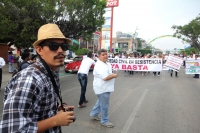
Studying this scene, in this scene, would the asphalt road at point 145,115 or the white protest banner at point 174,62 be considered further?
the white protest banner at point 174,62

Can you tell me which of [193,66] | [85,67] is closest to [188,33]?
[193,66]

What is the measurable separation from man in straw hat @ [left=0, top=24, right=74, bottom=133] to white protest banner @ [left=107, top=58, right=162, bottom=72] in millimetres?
11191

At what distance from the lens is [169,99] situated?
251 inches

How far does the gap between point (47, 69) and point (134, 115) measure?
3.83 meters

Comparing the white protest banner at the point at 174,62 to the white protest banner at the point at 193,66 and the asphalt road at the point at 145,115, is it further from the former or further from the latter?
the asphalt road at the point at 145,115

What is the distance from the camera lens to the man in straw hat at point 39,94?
3.48 feet

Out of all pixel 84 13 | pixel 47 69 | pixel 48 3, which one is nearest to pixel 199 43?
pixel 84 13

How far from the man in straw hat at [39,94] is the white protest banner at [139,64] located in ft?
36.7

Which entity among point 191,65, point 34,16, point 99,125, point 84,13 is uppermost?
point 84,13

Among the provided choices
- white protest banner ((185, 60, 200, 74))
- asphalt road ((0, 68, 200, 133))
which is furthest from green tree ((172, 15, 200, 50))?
asphalt road ((0, 68, 200, 133))

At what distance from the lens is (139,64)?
40.6 feet

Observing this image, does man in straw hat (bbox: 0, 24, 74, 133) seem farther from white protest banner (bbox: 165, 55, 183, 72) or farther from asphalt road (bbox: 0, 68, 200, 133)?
white protest banner (bbox: 165, 55, 183, 72)

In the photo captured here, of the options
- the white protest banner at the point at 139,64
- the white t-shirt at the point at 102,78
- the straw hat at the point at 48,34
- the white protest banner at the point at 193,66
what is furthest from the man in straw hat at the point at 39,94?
the white protest banner at the point at 193,66

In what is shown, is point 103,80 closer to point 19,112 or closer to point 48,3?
point 19,112
